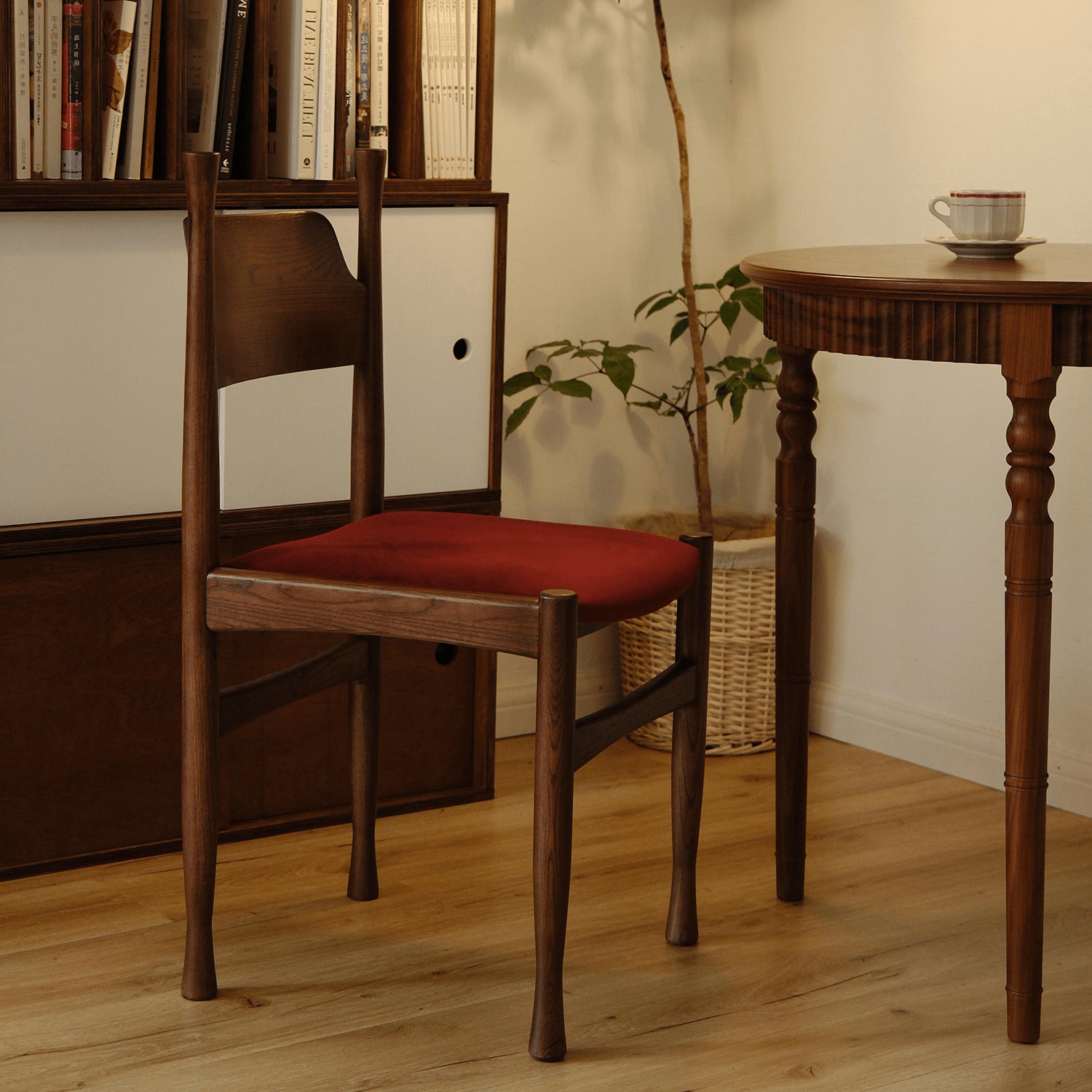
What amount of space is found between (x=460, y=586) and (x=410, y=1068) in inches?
18.6

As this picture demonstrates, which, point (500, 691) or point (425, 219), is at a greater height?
point (425, 219)

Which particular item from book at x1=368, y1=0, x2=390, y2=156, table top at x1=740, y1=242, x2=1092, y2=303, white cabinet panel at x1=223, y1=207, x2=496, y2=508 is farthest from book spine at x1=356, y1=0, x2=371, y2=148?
table top at x1=740, y1=242, x2=1092, y2=303

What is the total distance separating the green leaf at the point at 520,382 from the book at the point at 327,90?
0.51 meters

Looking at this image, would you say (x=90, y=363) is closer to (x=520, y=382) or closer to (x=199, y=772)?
(x=199, y=772)

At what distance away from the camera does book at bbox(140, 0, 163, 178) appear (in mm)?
2025

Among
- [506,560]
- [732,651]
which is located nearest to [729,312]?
[732,651]

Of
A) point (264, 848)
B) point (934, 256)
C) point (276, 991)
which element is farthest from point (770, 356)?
point (276, 991)

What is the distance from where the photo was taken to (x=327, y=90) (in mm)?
2146

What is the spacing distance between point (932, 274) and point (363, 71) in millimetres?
913

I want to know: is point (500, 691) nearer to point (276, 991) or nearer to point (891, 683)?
point (891, 683)

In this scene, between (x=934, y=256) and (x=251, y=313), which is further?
(x=934, y=256)

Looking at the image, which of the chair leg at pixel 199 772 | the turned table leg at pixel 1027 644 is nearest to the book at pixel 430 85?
the chair leg at pixel 199 772

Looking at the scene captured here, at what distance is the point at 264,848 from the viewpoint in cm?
222

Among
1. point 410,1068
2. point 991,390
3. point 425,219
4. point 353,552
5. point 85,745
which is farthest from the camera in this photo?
point 991,390
